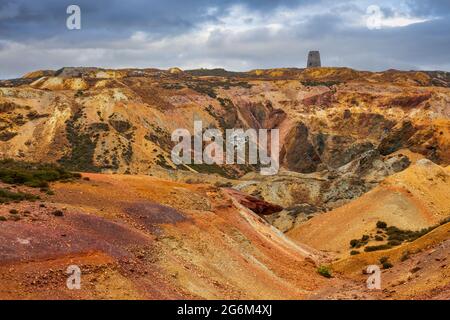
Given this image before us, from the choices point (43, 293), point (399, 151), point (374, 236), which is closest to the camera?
point (43, 293)

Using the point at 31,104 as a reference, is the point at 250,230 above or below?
below

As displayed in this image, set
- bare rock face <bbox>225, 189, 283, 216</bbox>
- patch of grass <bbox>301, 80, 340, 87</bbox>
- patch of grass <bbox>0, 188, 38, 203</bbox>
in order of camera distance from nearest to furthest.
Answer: patch of grass <bbox>0, 188, 38, 203</bbox> → bare rock face <bbox>225, 189, 283, 216</bbox> → patch of grass <bbox>301, 80, 340, 87</bbox>

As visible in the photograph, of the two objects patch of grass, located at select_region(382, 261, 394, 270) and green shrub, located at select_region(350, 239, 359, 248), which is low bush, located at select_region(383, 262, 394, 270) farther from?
green shrub, located at select_region(350, 239, 359, 248)

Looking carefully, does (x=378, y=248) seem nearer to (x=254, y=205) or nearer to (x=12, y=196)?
(x=254, y=205)

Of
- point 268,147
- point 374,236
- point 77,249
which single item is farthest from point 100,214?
point 268,147

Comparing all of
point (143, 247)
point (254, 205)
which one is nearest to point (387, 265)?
point (254, 205)

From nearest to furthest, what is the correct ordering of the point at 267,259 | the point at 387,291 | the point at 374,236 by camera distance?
1. the point at 387,291
2. the point at 267,259
3. the point at 374,236

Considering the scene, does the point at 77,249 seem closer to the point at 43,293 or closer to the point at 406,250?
the point at 43,293

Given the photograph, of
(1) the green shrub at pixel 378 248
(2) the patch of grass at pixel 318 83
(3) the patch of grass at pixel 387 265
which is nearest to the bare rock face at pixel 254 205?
(1) the green shrub at pixel 378 248

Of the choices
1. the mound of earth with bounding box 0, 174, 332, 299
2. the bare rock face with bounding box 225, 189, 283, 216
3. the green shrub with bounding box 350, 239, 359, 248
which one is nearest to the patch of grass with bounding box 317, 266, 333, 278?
the mound of earth with bounding box 0, 174, 332, 299

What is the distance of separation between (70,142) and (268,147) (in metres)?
44.1

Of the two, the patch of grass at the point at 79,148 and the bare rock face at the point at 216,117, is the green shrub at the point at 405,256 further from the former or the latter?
the patch of grass at the point at 79,148

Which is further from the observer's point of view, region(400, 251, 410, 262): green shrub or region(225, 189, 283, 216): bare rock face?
region(225, 189, 283, 216): bare rock face

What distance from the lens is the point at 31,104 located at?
99.6 meters
